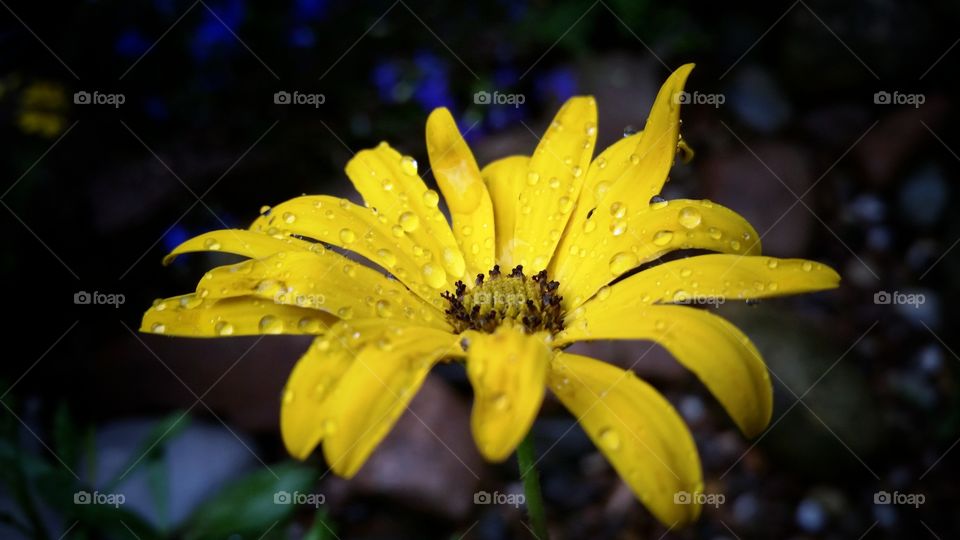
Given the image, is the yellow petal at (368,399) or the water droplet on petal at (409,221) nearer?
the yellow petal at (368,399)

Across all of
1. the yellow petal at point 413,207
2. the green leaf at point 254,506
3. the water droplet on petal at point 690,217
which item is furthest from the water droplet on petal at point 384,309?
the green leaf at point 254,506

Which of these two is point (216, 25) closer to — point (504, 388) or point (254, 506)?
point (254, 506)

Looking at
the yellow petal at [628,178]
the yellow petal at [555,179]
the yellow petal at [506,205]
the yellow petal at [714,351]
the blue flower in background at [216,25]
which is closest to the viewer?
the yellow petal at [714,351]

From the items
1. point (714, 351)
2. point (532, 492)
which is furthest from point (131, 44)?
point (714, 351)

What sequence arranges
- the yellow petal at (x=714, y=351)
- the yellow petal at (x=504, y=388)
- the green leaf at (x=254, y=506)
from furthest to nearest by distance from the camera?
the green leaf at (x=254, y=506) → the yellow petal at (x=714, y=351) → the yellow petal at (x=504, y=388)

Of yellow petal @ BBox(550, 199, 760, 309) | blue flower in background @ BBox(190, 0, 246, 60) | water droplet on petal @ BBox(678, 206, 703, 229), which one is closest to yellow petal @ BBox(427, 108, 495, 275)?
yellow petal @ BBox(550, 199, 760, 309)

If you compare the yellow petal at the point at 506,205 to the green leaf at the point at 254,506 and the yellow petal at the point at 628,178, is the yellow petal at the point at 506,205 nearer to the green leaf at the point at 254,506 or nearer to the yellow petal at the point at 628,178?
the yellow petal at the point at 628,178
